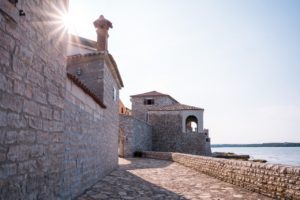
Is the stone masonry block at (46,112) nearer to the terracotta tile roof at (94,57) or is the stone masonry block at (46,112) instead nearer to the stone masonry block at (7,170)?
the stone masonry block at (7,170)

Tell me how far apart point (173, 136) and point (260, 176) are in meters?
23.4

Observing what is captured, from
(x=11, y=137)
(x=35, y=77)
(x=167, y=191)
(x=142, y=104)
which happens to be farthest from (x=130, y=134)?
(x=11, y=137)

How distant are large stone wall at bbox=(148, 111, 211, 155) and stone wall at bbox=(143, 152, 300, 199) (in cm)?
1872

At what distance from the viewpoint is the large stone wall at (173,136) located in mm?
30578

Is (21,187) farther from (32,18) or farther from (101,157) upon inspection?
(101,157)

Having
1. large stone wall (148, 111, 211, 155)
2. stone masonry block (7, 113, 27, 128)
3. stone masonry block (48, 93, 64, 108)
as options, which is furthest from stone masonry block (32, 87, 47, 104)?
large stone wall (148, 111, 211, 155)

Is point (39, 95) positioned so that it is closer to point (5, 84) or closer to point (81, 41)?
point (5, 84)

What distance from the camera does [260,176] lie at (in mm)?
7840

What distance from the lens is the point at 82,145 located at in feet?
23.7

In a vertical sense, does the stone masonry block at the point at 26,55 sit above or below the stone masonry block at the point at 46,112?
above

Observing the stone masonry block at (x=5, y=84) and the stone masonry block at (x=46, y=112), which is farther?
the stone masonry block at (x=46, y=112)

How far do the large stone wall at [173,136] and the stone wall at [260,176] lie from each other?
18721mm

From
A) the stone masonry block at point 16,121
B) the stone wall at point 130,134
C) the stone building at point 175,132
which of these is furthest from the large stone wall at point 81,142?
the stone building at point 175,132

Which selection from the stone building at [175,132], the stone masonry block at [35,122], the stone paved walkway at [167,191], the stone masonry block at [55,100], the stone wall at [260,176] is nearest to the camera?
the stone masonry block at [35,122]
